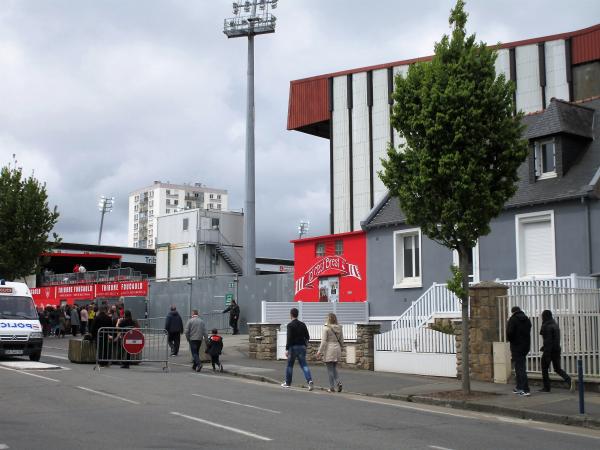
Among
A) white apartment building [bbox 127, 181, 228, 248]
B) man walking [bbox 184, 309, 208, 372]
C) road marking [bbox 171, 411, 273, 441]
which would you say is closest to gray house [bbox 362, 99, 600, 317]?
man walking [bbox 184, 309, 208, 372]

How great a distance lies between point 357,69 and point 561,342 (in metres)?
38.1

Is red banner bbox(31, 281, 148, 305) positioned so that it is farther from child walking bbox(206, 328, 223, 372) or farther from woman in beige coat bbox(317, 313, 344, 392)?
woman in beige coat bbox(317, 313, 344, 392)

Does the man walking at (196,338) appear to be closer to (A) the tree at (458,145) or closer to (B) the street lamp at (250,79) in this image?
(A) the tree at (458,145)

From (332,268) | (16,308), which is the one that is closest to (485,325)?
(332,268)

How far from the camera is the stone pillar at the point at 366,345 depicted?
2198 cm

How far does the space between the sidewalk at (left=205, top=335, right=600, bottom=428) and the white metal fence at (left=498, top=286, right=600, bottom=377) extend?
0.64 meters

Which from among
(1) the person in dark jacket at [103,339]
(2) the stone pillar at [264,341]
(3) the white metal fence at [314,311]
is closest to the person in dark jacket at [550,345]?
(2) the stone pillar at [264,341]

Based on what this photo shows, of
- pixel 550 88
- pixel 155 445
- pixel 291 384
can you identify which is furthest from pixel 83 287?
pixel 155 445

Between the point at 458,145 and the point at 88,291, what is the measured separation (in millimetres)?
37521

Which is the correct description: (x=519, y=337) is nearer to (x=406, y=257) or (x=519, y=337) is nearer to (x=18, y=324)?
(x=406, y=257)

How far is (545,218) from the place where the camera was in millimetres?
22859

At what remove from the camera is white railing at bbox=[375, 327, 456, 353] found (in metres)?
20.2

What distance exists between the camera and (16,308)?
2350 cm

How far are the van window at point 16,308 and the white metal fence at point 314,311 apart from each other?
727 centimetres
